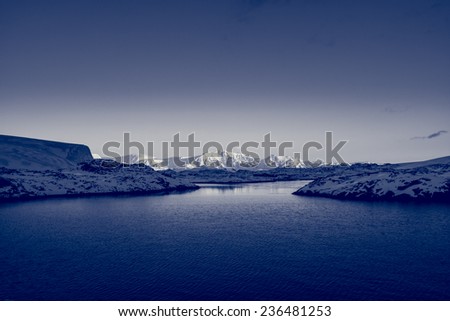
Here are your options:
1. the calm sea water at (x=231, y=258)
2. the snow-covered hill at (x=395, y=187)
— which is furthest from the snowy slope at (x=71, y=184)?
the snow-covered hill at (x=395, y=187)

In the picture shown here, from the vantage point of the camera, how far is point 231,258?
42031 millimetres

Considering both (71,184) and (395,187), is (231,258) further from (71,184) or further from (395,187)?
(71,184)

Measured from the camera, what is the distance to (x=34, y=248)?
4941 centimetres

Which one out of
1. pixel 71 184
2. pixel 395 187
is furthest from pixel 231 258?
pixel 71 184

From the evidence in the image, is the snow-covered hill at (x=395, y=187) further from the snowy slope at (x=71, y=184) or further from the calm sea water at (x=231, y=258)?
the snowy slope at (x=71, y=184)

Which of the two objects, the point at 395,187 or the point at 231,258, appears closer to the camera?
the point at 231,258

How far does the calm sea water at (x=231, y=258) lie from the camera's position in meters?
31.0

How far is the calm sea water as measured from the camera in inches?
1221

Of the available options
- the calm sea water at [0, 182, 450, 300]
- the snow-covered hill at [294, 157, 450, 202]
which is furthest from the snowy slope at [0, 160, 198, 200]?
the snow-covered hill at [294, 157, 450, 202]

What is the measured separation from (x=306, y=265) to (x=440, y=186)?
88.0 meters
